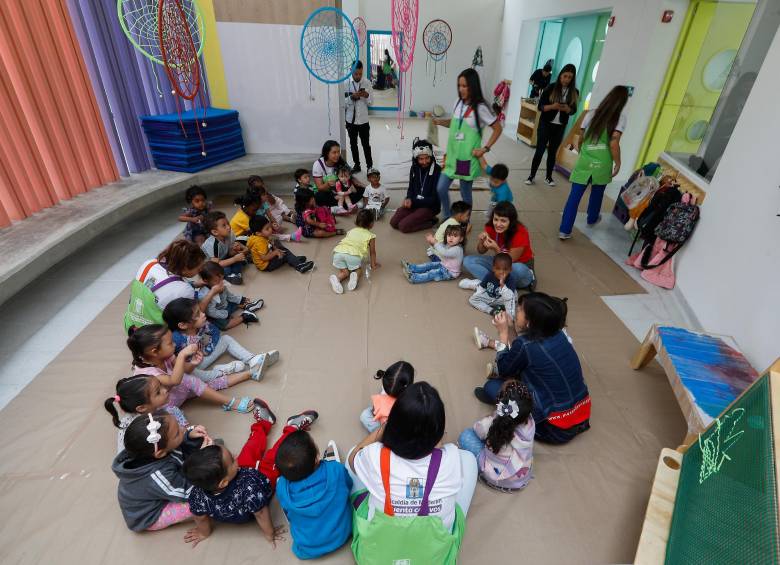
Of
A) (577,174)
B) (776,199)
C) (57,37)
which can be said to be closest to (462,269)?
(577,174)

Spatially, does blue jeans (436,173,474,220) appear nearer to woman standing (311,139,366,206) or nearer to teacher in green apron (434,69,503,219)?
teacher in green apron (434,69,503,219)

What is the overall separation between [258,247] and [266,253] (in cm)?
8

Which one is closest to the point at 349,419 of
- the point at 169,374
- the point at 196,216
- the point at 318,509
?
the point at 318,509

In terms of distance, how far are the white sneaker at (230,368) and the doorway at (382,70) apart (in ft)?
32.0

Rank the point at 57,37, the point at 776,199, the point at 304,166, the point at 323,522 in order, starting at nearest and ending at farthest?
the point at 323,522 < the point at 776,199 < the point at 57,37 < the point at 304,166

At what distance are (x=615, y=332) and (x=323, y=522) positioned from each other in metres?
2.46

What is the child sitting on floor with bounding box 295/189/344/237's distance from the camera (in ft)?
14.0

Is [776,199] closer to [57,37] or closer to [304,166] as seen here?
[304,166]

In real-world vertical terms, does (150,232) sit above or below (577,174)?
below

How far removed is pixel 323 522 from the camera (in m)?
1.55

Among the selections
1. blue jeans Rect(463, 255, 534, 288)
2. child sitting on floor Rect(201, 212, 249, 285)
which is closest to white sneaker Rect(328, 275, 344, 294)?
child sitting on floor Rect(201, 212, 249, 285)

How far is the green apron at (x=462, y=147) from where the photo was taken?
4.09 meters

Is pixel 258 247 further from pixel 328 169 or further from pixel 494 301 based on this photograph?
pixel 494 301

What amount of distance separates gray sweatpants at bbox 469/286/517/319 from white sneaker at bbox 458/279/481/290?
0.17 metres
